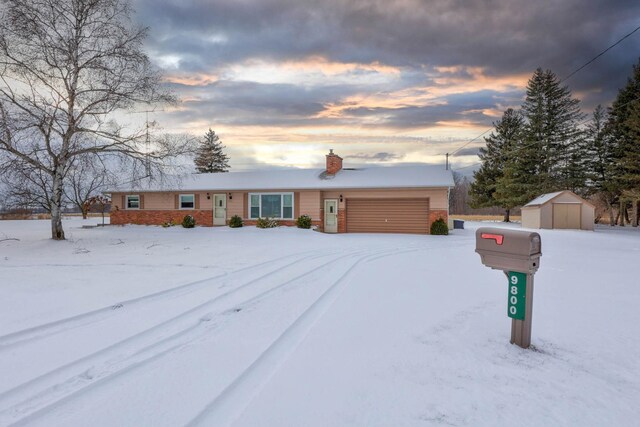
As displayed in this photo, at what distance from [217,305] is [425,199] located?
53.9ft

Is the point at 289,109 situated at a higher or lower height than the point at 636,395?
higher

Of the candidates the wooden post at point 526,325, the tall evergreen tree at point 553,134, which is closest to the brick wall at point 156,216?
the wooden post at point 526,325

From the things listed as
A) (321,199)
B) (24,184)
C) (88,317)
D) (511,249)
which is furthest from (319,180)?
(511,249)

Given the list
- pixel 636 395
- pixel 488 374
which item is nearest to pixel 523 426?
pixel 488 374

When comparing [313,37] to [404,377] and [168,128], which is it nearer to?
[168,128]

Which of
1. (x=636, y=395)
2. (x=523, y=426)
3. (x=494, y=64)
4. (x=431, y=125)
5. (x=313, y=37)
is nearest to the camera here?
(x=523, y=426)

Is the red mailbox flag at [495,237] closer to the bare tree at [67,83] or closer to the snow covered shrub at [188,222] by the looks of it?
the bare tree at [67,83]

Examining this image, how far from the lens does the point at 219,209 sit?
71.1 feet

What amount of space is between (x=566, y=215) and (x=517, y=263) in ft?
80.0

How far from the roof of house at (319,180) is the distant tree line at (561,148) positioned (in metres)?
16.2

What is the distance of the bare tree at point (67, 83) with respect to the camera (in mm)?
12078

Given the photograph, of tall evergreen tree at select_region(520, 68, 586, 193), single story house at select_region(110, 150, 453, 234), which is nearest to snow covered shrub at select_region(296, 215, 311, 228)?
single story house at select_region(110, 150, 453, 234)

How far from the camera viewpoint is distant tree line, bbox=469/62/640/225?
2895 cm

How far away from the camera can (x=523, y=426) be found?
2119 mm
